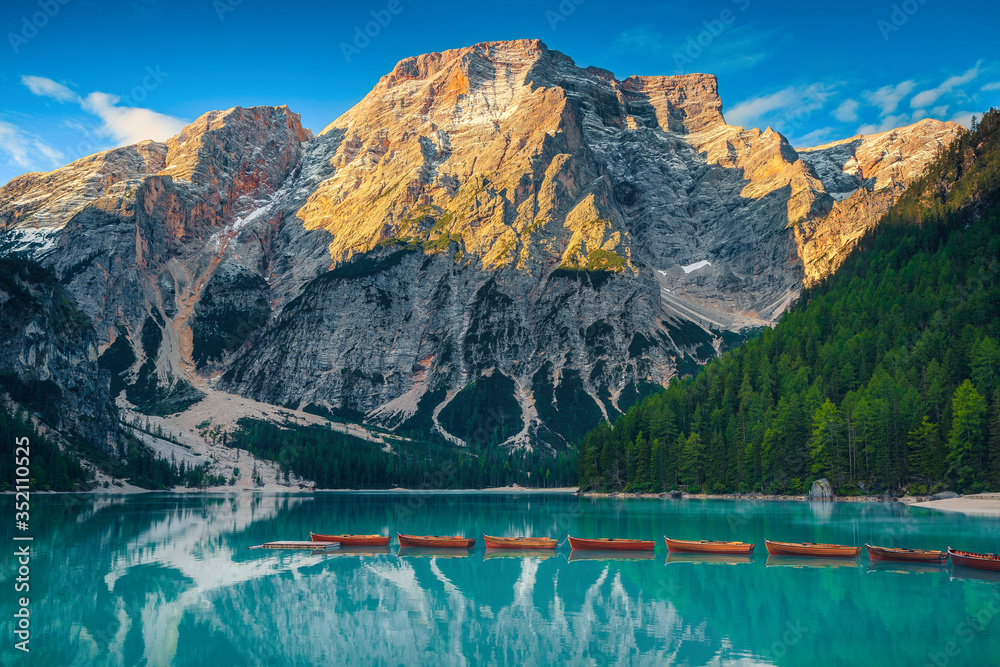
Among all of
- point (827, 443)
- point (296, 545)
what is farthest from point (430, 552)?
point (827, 443)

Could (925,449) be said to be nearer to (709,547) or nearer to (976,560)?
(709,547)

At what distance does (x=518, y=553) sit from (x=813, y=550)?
22675 mm

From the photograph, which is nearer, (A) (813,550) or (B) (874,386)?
(A) (813,550)

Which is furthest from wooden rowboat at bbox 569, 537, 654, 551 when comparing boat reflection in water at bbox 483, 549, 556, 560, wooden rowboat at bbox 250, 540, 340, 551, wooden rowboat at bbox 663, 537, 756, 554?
wooden rowboat at bbox 250, 540, 340, 551

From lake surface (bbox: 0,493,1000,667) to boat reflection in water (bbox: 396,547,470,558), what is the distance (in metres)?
1.10

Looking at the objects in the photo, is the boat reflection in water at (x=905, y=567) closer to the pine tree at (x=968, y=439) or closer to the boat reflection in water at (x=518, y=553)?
the boat reflection in water at (x=518, y=553)

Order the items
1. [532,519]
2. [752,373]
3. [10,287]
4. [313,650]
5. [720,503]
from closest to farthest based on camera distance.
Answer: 1. [313,650]
2. [532,519]
3. [720,503]
4. [752,373]
5. [10,287]

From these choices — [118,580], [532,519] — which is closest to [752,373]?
[532,519]

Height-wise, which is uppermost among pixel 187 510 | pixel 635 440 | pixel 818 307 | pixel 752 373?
pixel 818 307

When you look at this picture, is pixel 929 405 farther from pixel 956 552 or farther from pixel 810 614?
pixel 810 614

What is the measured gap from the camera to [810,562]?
53.5 m

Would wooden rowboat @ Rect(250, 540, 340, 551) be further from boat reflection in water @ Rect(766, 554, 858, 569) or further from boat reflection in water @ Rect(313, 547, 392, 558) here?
boat reflection in water @ Rect(766, 554, 858, 569)

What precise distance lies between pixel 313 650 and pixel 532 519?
66198mm

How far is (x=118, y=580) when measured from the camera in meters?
48.7
